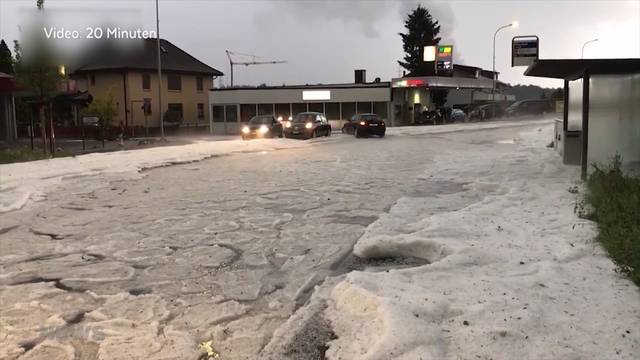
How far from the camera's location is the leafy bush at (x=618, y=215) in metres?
6.18

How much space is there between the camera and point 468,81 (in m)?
65.0

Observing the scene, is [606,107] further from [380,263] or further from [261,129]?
[261,129]

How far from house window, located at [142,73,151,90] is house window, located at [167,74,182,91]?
2248mm

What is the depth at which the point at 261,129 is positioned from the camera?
36.4m

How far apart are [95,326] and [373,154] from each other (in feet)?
64.2

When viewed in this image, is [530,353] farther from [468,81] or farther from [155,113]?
[468,81]

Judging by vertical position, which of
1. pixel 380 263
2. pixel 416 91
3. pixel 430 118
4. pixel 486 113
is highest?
pixel 416 91

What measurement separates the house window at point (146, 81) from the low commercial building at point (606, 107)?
49.5m

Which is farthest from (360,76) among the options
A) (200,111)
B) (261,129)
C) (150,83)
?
(261,129)

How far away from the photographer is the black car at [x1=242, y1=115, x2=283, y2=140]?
3644cm

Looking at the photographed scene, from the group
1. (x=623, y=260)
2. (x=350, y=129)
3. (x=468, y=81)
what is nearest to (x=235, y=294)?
(x=623, y=260)

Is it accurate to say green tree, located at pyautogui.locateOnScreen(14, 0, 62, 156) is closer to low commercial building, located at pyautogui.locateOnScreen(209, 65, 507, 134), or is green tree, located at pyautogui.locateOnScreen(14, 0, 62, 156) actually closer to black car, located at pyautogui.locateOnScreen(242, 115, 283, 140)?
black car, located at pyautogui.locateOnScreen(242, 115, 283, 140)

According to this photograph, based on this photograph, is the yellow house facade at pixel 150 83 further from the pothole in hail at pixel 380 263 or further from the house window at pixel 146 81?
the pothole in hail at pixel 380 263

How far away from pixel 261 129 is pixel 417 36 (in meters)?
45.4
